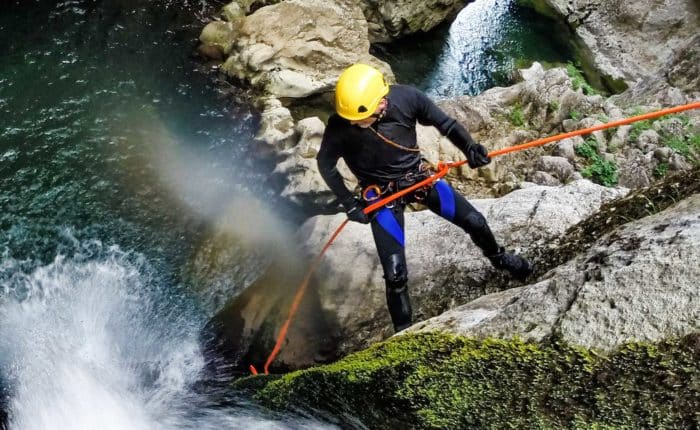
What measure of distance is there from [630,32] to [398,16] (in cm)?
747

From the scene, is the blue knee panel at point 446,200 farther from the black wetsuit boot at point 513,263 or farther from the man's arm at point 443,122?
the black wetsuit boot at point 513,263

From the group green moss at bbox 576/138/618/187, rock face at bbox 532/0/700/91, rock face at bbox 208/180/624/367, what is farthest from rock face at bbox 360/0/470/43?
rock face at bbox 208/180/624/367

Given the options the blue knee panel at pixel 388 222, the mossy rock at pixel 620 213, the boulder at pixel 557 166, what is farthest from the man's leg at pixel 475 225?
the boulder at pixel 557 166

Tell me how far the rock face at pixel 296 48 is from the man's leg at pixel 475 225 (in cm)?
727

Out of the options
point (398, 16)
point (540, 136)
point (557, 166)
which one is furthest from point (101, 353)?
point (398, 16)

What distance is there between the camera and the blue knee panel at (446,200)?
4.97 meters

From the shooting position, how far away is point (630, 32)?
17.0 meters

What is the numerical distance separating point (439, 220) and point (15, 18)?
A: 11311 millimetres

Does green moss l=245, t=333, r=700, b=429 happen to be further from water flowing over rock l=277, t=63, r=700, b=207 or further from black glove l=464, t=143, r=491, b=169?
water flowing over rock l=277, t=63, r=700, b=207

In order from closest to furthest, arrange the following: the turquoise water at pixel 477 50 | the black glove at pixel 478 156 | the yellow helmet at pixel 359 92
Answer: the yellow helmet at pixel 359 92, the black glove at pixel 478 156, the turquoise water at pixel 477 50

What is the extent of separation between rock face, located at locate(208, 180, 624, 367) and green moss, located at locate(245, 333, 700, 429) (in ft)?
4.49

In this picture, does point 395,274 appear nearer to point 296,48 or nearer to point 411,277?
point 411,277

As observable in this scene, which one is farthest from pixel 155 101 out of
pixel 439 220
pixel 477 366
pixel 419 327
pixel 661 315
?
pixel 661 315

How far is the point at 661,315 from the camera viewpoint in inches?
109
